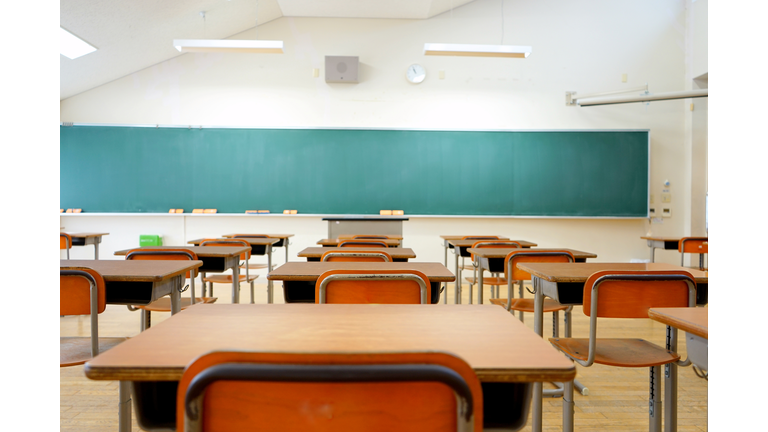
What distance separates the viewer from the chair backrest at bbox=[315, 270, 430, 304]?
5.26 feet

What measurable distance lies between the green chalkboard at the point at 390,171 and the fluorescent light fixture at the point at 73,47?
3.92 feet

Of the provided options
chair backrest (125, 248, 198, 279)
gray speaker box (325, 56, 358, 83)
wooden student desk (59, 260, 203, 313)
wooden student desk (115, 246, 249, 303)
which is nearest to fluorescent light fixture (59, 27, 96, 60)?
gray speaker box (325, 56, 358, 83)

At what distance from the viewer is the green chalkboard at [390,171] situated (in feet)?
20.6

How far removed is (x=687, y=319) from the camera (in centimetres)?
115

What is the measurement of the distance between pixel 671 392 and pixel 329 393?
1638mm

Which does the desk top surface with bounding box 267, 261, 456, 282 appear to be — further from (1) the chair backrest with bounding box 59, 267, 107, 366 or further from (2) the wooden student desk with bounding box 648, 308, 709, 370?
(2) the wooden student desk with bounding box 648, 308, 709, 370

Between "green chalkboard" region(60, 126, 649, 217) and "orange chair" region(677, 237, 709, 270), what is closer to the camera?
"orange chair" region(677, 237, 709, 270)

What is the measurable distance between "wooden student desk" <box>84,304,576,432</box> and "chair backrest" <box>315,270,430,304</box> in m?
0.33

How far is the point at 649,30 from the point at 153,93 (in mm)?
7262

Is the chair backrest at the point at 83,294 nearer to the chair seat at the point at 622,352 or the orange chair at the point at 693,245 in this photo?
the chair seat at the point at 622,352

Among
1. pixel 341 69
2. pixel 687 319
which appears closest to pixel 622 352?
pixel 687 319
